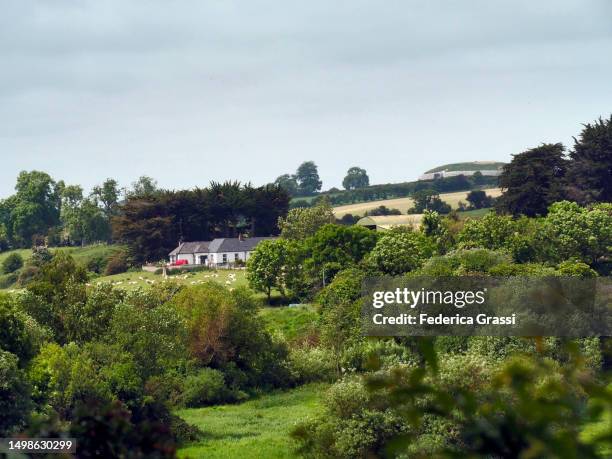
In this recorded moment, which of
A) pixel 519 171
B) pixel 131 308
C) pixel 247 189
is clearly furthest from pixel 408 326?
pixel 247 189

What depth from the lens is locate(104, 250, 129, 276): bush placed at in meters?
110

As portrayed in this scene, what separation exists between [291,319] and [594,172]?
145 ft

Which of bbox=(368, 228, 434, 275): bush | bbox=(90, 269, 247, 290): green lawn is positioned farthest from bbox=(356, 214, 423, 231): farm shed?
bbox=(368, 228, 434, 275): bush

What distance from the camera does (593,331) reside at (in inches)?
2013

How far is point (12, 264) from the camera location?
125 meters

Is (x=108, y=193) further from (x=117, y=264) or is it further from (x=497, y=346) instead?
(x=497, y=346)

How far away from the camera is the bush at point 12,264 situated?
124 m

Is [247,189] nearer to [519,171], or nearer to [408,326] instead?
[519,171]

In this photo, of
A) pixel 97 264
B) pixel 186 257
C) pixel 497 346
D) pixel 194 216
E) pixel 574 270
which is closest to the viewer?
pixel 497 346

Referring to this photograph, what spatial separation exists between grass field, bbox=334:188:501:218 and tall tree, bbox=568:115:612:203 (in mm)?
55341

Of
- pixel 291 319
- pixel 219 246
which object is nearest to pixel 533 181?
pixel 219 246

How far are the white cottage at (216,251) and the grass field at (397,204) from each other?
1953 inches

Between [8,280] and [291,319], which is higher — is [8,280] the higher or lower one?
the higher one

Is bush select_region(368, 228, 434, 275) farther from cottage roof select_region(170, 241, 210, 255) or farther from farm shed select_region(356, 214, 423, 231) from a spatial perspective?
farm shed select_region(356, 214, 423, 231)
